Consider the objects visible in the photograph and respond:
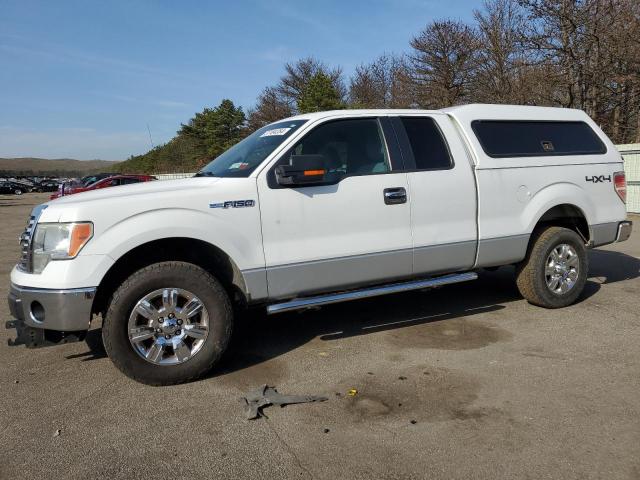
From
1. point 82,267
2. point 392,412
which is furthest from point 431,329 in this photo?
point 82,267

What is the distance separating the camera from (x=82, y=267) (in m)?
3.62

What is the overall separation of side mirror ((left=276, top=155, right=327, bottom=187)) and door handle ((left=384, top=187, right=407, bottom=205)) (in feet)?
2.21

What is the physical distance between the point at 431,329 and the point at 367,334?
2.08 ft

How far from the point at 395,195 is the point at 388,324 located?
1417 millimetres

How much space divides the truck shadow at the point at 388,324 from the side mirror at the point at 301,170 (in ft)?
5.00

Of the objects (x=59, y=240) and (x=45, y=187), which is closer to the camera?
(x=59, y=240)

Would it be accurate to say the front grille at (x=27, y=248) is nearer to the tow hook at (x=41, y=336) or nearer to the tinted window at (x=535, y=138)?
the tow hook at (x=41, y=336)

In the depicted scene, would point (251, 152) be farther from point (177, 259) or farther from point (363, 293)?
point (363, 293)

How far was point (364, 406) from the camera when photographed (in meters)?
3.50

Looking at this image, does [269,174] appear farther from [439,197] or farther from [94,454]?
[94,454]

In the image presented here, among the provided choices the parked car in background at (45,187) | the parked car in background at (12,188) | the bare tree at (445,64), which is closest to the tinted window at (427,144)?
the bare tree at (445,64)

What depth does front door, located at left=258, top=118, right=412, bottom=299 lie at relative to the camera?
4.14 meters

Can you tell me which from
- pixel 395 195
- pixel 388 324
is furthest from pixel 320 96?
pixel 395 195

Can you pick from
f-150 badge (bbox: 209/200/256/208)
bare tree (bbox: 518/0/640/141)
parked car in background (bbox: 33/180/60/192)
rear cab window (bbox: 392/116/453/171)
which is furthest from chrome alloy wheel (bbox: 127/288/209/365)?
parked car in background (bbox: 33/180/60/192)
